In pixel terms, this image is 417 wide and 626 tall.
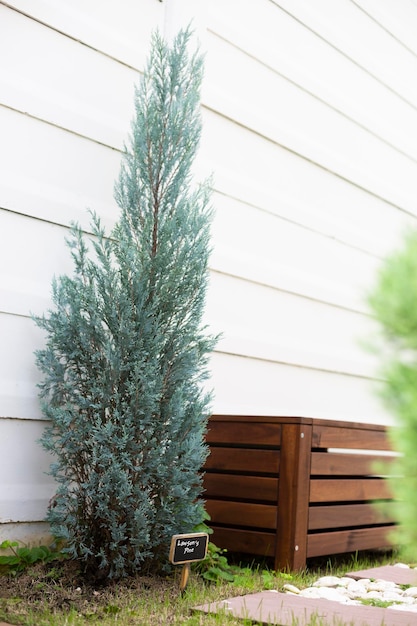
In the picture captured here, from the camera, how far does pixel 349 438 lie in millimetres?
4285

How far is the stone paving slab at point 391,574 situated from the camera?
3.82m

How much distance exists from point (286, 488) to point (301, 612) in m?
0.98

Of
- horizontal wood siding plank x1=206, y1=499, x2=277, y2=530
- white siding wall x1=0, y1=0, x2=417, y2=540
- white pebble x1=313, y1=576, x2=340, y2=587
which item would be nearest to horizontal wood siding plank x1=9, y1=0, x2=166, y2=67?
white siding wall x1=0, y1=0, x2=417, y2=540

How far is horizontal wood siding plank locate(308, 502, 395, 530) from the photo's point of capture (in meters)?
3.93

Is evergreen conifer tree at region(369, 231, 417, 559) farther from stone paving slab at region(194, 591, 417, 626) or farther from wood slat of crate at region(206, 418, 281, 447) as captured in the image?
wood slat of crate at region(206, 418, 281, 447)

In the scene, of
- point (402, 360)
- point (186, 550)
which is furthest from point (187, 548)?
point (402, 360)

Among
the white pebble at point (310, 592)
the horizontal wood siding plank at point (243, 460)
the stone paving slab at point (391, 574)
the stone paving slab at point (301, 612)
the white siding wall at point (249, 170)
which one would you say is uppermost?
the white siding wall at point (249, 170)

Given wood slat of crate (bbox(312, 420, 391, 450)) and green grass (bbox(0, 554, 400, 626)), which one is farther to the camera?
wood slat of crate (bbox(312, 420, 391, 450))

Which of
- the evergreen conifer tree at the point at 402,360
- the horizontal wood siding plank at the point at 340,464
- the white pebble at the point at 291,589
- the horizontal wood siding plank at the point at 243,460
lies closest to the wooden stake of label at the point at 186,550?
the white pebble at the point at 291,589

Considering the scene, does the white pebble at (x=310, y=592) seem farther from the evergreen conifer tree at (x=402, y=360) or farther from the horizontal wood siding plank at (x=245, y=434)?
the evergreen conifer tree at (x=402, y=360)

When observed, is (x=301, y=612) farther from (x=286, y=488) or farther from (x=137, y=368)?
(x=137, y=368)

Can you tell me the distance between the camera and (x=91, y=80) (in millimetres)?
3906

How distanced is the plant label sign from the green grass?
0.16m

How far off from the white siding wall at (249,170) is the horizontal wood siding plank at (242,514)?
0.74m
